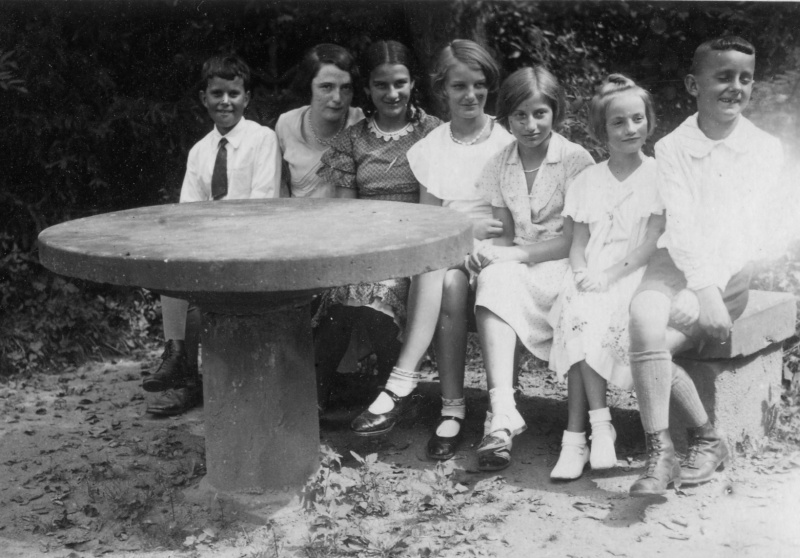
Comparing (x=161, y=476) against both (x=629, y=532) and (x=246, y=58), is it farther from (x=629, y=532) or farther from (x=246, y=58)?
(x=246, y=58)

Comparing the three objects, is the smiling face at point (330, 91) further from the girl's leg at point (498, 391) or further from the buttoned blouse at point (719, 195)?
the buttoned blouse at point (719, 195)

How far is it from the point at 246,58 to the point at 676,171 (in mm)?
3279

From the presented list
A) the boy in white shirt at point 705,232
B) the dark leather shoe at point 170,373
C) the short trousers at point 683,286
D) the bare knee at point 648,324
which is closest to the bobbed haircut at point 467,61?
the boy in white shirt at point 705,232

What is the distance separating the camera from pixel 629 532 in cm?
317

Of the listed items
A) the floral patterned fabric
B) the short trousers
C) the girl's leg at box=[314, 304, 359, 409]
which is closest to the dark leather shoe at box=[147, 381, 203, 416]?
the girl's leg at box=[314, 304, 359, 409]

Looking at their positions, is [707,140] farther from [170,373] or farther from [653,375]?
[170,373]

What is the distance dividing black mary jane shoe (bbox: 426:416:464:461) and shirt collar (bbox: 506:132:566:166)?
1.12m

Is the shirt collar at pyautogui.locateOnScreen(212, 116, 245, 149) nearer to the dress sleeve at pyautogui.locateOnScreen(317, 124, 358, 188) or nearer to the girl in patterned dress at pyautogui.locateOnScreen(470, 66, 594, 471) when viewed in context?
the dress sleeve at pyautogui.locateOnScreen(317, 124, 358, 188)

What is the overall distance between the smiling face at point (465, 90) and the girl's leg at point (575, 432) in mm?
1248

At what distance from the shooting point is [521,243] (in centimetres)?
408

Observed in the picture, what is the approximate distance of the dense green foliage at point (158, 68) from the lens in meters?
5.57

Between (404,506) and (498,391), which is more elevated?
(498,391)

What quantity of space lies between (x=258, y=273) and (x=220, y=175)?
202 cm

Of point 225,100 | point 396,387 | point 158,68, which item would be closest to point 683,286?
point 396,387
